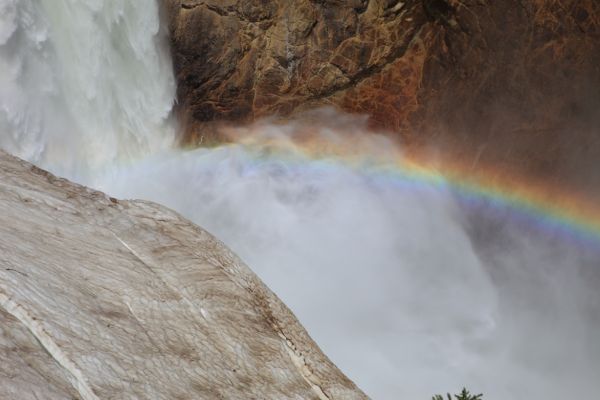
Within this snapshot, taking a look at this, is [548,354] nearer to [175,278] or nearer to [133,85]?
[133,85]

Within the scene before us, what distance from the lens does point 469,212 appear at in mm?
16719

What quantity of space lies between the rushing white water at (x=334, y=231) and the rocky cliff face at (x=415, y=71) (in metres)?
0.96

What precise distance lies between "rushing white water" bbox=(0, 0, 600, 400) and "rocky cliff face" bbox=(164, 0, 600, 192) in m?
0.96

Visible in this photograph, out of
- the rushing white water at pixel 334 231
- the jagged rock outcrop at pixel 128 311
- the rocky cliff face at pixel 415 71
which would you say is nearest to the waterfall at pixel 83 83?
the rushing white water at pixel 334 231

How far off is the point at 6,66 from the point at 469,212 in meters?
10.4

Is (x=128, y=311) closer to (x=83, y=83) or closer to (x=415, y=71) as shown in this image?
(x=83, y=83)

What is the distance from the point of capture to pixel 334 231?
1553cm

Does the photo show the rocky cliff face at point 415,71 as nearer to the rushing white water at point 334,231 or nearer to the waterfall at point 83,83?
the waterfall at point 83,83

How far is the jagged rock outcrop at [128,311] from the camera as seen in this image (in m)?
3.07

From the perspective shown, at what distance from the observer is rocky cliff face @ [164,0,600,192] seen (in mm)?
14859

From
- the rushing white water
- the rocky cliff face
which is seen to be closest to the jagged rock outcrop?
the rushing white water

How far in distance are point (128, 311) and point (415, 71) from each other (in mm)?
13338

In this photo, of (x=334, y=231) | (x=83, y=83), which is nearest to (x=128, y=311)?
(x=83, y=83)

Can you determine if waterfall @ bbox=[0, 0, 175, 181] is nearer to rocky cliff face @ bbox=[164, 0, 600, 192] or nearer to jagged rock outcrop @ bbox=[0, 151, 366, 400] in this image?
rocky cliff face @ bbox=[164, 0, 600, 192]
